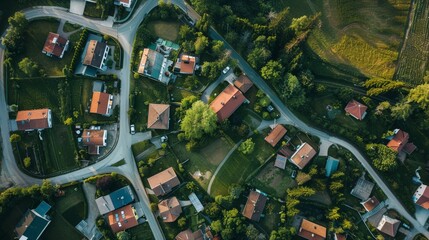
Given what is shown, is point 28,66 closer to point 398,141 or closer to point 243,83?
point 243,83

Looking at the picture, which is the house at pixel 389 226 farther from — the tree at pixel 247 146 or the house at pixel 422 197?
the tree at pixel 247 146

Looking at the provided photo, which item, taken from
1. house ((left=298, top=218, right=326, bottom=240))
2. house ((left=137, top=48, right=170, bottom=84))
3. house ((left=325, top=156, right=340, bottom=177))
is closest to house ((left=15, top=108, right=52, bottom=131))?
house ((left=137, top=48, right=170, bottom=84))

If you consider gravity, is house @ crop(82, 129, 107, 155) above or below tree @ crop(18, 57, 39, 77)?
below

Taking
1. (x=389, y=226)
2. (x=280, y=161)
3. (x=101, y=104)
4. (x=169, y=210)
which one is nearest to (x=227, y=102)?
(x=280, y=161)

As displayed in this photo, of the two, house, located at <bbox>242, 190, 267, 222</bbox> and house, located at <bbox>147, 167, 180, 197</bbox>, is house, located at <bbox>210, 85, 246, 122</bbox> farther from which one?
house, located at <bbox>242, 190, 267, 222</bbox>

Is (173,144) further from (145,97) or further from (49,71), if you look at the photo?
Answer: (49,71)

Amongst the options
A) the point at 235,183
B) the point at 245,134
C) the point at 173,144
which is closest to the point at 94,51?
the point at 173,144
